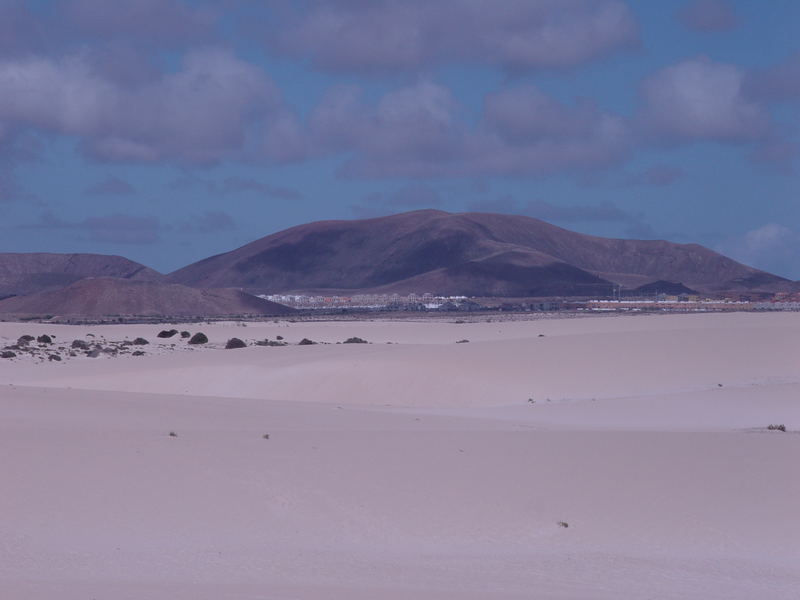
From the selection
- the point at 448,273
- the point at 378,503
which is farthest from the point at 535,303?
the point at 378,503

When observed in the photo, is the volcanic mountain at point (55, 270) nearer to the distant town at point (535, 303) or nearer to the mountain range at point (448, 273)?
the mountain range at point (448, 273)

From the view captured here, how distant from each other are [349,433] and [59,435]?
4305 mm

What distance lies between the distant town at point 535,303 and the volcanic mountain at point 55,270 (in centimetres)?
3657

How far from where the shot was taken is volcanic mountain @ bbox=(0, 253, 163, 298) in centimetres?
15400

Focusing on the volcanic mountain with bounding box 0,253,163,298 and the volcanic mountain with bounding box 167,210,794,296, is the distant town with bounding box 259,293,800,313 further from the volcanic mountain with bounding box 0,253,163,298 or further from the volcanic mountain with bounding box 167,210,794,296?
the volcanic mountain with bounding box 0,253,163,298

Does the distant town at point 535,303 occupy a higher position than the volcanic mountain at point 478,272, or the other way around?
the volcanic mountain at point 478,272

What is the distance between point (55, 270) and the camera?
181m

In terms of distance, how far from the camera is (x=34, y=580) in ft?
23.9

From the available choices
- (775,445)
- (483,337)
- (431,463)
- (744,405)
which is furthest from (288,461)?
(483,337)

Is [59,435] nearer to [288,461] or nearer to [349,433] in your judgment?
[288,461]

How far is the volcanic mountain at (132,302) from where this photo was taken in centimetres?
9369

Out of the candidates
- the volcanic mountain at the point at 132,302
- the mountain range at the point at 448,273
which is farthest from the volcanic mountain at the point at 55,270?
the volcanic mountain at the point at 132,302

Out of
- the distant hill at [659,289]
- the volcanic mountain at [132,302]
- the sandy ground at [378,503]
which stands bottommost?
the sandy ground at [378,503]

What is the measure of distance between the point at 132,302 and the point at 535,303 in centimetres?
5212
